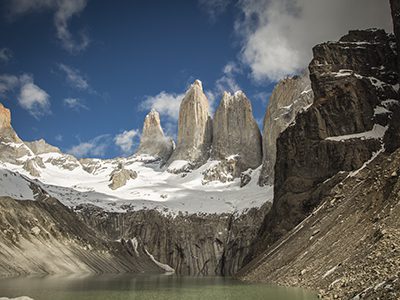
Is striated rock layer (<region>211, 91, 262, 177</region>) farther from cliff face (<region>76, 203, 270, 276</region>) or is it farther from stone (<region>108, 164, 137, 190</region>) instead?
cliff face (<region>76, 203, 270, 276</region>)

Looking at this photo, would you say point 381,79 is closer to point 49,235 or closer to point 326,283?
point 326,283

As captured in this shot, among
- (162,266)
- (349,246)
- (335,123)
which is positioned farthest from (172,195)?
(349,246)

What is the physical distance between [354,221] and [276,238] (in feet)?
90.8

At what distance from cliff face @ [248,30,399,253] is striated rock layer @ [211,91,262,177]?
95.7m

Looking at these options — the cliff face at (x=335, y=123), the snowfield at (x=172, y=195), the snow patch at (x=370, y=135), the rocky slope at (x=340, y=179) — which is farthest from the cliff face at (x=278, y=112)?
the snow patch at (x=370, y=135)

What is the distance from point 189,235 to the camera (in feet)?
460

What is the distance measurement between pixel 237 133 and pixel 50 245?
375ft

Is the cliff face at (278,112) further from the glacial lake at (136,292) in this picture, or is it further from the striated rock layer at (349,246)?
the glacial lake at (136,292)

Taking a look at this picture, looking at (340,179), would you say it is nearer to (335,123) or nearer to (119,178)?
(335,123)

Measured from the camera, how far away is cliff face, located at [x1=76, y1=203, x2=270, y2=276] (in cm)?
13288

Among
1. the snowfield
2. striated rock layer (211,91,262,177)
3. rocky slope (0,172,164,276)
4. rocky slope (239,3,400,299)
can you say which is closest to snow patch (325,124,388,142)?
rocky slope (239,3,400,299)

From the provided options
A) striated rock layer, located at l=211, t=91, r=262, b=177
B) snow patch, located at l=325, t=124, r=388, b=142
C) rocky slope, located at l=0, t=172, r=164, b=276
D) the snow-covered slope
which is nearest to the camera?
snow patch, located at l=325, t=124, r=388, b=142

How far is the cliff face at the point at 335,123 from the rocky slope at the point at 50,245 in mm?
35260

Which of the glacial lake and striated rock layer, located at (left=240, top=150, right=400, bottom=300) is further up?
striated rock layer, located at (left=240, top=150, right=400, bottom=300)
